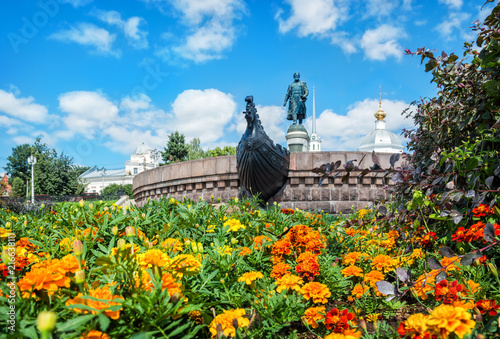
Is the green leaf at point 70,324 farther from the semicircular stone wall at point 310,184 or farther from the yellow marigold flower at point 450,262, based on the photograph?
the semicircular stone wall at point 310,184

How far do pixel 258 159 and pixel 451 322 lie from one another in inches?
213

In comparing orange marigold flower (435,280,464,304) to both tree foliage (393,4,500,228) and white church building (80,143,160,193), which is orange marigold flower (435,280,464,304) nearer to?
tree foliage (393,4,500,228)

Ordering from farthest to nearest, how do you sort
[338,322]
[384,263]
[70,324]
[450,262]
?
[384,263] < [450,262] < [338,322] < [70,324]

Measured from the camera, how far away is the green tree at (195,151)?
155ft

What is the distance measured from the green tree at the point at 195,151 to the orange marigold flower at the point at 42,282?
44.7 metres

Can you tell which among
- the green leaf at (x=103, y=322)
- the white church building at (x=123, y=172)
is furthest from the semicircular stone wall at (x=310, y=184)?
the white church building at (x=123, y=172)

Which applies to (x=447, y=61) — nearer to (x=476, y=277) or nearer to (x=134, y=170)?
(x=476, y=277)

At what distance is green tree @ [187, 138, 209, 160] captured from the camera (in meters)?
47.3

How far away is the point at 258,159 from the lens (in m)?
6.39

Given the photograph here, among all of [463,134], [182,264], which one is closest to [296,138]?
[463,134]

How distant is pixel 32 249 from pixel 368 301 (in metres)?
2.30

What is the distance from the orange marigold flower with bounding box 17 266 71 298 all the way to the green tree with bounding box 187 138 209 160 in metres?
44.7

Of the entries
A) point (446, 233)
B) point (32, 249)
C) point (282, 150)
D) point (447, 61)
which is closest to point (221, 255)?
point (32, 249)

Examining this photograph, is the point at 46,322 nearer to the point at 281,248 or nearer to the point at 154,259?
the point at 154,259
